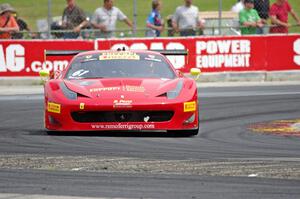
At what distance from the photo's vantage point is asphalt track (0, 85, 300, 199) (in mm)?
7988

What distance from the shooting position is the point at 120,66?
13.2 m

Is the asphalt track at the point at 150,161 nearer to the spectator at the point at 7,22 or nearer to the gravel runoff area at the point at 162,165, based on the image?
the gravel runoff area at the point at 162,165

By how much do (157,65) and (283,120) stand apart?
7.57ft

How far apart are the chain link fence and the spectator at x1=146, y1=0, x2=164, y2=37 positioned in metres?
0.21

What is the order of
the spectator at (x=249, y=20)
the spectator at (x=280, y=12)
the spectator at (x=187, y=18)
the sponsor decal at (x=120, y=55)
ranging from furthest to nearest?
the spectator at (x=280, y=12), the spectator at (x=249, y=20), the spectator at (x=187, y=18), the sponsor decal at (x=120, y=55)

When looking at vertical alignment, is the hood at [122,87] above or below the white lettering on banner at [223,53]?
above

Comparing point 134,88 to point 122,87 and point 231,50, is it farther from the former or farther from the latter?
point 231,50

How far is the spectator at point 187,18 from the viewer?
22.3m

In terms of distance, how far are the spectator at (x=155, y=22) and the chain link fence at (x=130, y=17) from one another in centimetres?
21

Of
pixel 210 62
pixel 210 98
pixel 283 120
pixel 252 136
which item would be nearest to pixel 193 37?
pixel 210 62

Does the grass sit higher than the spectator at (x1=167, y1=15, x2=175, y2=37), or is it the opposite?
the grass

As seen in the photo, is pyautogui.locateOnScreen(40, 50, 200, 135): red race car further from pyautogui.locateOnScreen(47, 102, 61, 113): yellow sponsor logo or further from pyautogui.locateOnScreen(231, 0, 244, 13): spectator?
pyautogui.locateOnScreen(231, 0, 244, 13): spectator

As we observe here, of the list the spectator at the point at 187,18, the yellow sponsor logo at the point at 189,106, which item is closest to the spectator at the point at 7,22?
the spectator at the point at 187,18

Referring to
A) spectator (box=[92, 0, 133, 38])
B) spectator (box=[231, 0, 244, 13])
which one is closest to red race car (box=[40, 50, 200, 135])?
spectator (box=[92, 0, 133, 38])
